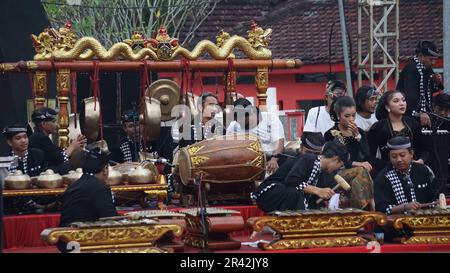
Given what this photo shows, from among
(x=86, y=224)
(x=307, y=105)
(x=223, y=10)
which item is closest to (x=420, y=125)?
(x=86, y=224)

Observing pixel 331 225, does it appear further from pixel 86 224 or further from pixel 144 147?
pixel 144 147

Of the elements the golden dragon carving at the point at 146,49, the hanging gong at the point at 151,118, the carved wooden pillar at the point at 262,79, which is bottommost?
the hanging gong at the point at 151,118

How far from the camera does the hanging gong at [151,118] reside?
31.5 ft

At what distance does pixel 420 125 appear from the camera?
977 centimetres

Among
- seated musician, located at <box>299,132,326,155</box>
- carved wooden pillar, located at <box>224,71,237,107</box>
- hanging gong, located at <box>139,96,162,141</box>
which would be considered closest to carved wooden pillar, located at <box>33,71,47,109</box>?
hanging gong, located at <box>139,96,162,141</box>

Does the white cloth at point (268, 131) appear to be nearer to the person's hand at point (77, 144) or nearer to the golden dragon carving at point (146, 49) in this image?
the golden dragon carving at point (146, 49)

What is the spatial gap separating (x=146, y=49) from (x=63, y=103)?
86 cm

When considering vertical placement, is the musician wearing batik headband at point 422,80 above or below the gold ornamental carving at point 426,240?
above

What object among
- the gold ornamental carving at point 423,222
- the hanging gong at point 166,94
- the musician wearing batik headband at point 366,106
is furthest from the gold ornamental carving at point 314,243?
the hanging gong at point 166,94

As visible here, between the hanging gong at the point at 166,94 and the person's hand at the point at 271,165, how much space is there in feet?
4.07

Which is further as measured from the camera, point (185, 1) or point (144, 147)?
point (185, 1)

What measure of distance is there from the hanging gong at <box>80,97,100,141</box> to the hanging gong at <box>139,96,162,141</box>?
406 mm

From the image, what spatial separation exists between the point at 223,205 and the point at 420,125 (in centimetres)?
197

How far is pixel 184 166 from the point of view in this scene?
9.05 m
